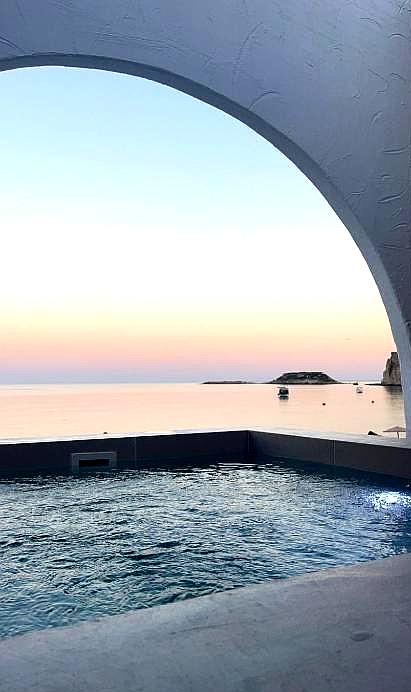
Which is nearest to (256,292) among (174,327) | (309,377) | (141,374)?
(174,327)

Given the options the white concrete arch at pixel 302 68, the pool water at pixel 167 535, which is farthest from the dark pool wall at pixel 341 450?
the white concrete arch at pixel 302 68

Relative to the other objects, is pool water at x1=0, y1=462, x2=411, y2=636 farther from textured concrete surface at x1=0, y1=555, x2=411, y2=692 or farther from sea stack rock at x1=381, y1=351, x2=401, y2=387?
sea stack rock at x1=381, y1=351, x2=401, y2=387

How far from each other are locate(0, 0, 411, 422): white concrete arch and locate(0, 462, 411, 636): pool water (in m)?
2.11

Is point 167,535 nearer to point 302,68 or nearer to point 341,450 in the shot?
point 341,450

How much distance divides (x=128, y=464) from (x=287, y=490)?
186cm

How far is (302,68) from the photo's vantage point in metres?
5.41

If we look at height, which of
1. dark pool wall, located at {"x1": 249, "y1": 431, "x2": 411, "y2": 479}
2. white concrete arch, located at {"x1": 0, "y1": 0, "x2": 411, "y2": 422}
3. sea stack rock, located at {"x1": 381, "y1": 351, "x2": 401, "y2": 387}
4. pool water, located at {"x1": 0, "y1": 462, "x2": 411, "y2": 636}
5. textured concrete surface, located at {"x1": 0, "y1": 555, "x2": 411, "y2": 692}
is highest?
white concrete arch, located at {"x1": 0, "y1": 0, "x2": 411, "y2": 422}

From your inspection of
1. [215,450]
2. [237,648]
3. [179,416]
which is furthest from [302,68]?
[179,416]

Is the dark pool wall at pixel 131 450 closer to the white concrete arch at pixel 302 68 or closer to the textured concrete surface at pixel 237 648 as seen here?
the white concrete arch at pixel 302 68

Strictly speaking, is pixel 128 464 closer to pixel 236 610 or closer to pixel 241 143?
pixel 236 610

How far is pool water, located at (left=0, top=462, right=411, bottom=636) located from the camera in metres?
2.64

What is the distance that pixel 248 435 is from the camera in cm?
702

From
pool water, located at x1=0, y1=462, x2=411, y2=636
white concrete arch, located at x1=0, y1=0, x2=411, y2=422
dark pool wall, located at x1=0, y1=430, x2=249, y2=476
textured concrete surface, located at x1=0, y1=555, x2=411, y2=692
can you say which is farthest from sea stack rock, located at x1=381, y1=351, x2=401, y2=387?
textured concrete surface, located at x1=0, y1=555, x2=411, y2=692

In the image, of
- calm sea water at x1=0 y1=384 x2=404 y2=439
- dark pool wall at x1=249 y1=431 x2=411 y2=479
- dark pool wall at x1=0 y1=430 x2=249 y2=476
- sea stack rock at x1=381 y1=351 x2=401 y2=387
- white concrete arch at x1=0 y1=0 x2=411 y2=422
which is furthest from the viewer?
calm sea water at x1=0 y1=384 x2=404 y2=439
